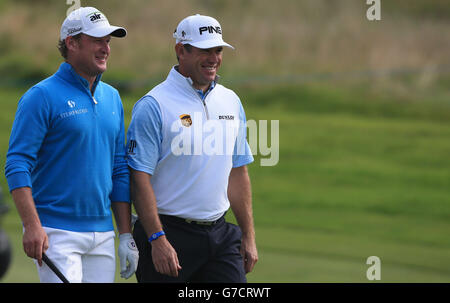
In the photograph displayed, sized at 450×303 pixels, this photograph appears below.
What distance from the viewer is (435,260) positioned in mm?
8164

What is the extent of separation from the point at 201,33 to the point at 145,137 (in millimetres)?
606

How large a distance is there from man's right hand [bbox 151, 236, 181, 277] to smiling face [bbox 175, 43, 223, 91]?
0.83 m

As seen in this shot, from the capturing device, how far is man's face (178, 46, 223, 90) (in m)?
4.50

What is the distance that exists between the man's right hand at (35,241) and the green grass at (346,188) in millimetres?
2875

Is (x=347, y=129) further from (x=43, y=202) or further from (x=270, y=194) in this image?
(x=43, y=202)

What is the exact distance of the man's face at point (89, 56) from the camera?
13.8 feet

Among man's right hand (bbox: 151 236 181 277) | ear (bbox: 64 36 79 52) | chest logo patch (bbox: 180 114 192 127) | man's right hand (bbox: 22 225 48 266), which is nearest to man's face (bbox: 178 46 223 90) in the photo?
chest logo patch (bbox: 180 114 192 127)

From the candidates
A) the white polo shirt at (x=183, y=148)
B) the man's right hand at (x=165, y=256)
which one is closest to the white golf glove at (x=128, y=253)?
the man's right hand at (x=165, y=256)

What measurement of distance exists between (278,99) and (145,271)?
13.7 meters

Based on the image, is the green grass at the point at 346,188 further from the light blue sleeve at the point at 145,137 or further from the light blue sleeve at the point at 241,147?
the light blue sleeve at the point at 145,137

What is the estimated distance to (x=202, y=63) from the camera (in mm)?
4531

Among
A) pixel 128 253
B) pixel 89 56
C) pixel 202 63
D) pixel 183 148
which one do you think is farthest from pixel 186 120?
pixel 128 253

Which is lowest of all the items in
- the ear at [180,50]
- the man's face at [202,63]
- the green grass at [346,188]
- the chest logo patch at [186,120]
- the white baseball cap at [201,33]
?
the green grass at [346,188]

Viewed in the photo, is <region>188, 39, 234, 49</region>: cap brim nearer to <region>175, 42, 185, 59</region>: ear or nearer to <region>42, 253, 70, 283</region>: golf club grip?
<region>175, 42, 185, 59</region>: ear
